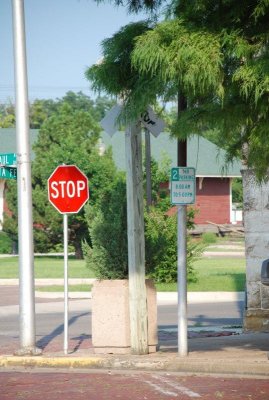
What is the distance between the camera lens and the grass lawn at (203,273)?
2661 cm

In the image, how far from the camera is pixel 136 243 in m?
13.5

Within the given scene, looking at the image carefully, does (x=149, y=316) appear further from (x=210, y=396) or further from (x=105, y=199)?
(x=210, y=396)

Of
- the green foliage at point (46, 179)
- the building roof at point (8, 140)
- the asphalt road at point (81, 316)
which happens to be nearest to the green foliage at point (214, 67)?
the asphalt road at point (81, 316)

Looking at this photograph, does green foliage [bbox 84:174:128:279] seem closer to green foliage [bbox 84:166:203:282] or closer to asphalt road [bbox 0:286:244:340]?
green foliage [bbox 84:166:203:282]

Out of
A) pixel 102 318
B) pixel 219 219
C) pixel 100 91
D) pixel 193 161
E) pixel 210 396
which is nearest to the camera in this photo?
pixel 210 396

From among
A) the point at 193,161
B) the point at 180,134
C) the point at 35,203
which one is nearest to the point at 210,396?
the point at 180,134

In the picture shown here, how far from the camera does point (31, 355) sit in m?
13.9

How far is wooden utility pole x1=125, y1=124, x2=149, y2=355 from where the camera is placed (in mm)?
13500

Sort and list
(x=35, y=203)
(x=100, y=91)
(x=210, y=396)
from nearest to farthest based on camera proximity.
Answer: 1. (x=210, y=396)
2. (x=100, y=91)
3. (x=35, y=203)

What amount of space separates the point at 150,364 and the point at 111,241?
202 cm

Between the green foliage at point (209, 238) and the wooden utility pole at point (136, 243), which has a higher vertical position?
the wooden utility pole at point (136, 243)

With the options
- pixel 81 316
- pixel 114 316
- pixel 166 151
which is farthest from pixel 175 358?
pixel 166 151

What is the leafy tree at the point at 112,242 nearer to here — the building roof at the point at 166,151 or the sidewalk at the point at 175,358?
the sidewalk at the point at 175,358

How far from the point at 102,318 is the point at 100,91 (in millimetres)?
3352
